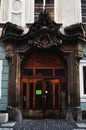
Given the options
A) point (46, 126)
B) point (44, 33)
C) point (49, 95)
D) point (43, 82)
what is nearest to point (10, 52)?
point (44, 33)

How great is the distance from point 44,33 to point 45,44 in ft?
1.71

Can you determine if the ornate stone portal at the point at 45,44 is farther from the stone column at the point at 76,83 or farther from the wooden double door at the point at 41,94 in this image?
the wooden double door at the point at 41,94

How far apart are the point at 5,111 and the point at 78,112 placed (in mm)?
3360

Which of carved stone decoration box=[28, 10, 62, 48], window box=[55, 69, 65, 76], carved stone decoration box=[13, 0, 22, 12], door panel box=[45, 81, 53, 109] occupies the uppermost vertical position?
carved stone decoration box=[13, 0, 22, 12]

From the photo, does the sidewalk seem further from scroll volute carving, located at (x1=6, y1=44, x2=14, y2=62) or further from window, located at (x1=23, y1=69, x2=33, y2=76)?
scroll volute carving, located at (x1=6, y1=44, x2=14, y2=62)

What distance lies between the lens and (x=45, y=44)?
12.2m

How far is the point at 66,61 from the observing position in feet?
40.9

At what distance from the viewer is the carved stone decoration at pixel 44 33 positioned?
480 inches

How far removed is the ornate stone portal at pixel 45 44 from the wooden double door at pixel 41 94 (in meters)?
0.45

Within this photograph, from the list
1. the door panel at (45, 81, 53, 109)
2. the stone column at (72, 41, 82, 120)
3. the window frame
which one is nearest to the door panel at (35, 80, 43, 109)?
the door panel at (45, 81, 53, 109)

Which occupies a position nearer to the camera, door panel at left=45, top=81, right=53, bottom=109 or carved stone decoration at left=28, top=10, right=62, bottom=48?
carved stone decoration at left=28, top=10, right=62, bottom=48

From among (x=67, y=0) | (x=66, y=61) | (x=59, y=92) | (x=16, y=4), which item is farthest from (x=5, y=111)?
(x=67, y=0)

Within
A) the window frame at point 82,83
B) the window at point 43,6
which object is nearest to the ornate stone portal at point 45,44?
the window frame at point 82,83

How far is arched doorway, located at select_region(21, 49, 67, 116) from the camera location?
41.1ft
